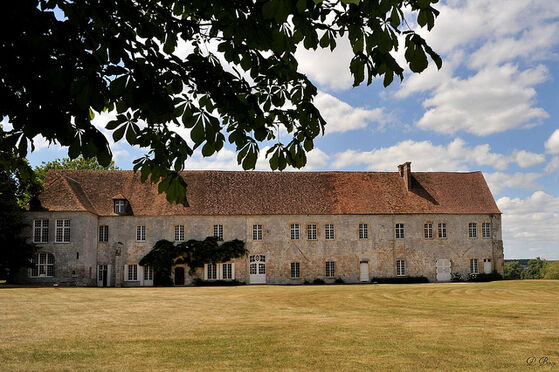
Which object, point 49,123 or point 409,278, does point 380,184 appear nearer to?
point 409,278

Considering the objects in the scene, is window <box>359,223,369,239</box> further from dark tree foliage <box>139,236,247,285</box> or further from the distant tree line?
the distant tree line

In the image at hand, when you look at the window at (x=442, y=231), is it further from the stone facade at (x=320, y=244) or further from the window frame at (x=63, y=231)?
the window frame at (x=63, y=231)

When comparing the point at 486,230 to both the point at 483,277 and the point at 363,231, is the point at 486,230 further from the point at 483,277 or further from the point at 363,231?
the point at 363,231

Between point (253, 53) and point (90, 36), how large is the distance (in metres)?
1.69

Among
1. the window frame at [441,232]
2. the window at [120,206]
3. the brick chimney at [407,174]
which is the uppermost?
the brick chimney at [407,174]

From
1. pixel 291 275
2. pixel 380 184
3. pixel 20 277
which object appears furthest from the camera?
pixel 380 184

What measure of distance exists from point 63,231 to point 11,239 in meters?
3.08

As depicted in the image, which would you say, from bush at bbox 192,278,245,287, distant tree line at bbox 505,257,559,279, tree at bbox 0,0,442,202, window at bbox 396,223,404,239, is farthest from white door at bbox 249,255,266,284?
tree at bbox 0,0,442,202

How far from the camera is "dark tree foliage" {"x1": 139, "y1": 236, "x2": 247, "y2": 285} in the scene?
116ft

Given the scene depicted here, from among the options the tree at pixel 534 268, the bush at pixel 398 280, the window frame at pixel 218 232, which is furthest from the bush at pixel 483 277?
the tree at pixel 534 268

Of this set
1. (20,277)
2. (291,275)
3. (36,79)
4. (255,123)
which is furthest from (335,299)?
(20,277)

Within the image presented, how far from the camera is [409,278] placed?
3756 centimetres

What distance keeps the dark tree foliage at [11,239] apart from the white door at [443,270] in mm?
28686

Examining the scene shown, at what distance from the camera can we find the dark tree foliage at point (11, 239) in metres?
31.3
